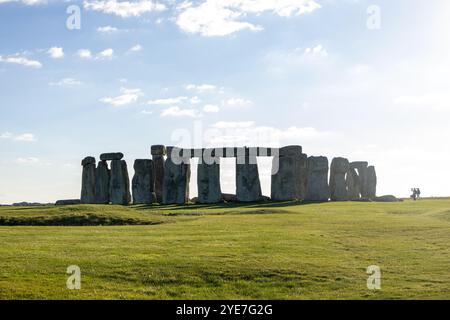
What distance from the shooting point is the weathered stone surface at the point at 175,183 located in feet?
177

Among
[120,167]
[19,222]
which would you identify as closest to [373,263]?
[19,222]

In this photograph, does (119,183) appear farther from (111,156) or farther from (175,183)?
(175,183)

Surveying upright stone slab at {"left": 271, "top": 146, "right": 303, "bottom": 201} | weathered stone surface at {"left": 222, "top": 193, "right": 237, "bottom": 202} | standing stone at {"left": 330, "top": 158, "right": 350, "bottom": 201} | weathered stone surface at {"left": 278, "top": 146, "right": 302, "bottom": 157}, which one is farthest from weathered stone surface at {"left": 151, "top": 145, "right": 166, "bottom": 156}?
standing stone at {"left": 330, "top": 158, "right": 350, "bottom": 201}

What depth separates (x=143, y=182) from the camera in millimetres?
55250

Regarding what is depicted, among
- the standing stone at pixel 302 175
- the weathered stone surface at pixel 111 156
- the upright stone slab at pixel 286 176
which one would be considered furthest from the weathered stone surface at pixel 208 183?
the weathered stone surface at pixel 111 156

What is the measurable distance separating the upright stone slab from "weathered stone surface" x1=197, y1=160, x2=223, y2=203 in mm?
4852

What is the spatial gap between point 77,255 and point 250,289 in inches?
284

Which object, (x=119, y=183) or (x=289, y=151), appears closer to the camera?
(x=289, y=151)

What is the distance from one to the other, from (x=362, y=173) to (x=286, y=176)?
31.1 feet

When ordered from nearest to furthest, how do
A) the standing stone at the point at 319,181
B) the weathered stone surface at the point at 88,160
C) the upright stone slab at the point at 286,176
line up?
1. the upright stone slab at the point at 286,176
2. the standing stone at the point at 319,181
3. the weathered stone surface at the point at 88,160

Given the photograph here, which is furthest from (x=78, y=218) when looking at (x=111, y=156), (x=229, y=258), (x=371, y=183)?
(x=371, y=183)

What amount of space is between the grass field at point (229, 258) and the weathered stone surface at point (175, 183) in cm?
1860

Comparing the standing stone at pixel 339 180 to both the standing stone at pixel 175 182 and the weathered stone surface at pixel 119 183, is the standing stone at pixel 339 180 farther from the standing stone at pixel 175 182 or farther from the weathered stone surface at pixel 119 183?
the weathered stone surface at pixel 119 183
